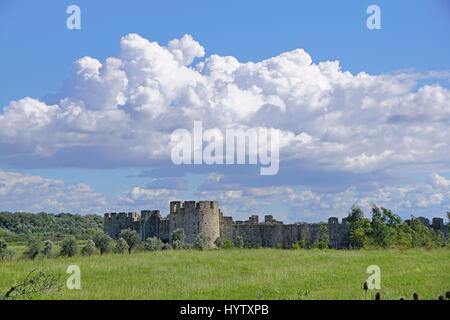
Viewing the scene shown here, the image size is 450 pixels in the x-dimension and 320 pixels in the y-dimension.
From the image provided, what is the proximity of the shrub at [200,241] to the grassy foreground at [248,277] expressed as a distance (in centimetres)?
1715

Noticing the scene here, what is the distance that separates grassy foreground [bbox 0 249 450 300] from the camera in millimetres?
13625

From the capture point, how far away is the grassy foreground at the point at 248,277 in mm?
13625

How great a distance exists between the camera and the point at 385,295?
530 inches

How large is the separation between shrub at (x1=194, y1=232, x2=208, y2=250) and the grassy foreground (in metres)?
17.1

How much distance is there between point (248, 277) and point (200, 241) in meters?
24.7

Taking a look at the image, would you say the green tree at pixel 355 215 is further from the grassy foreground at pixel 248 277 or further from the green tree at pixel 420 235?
the grassy foreground at pixel 248 277

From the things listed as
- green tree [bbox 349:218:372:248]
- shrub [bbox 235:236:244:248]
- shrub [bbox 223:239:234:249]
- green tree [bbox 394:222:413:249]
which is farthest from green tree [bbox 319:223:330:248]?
shrub [bbox 235:236:244:248]

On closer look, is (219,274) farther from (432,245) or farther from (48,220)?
(48,220)

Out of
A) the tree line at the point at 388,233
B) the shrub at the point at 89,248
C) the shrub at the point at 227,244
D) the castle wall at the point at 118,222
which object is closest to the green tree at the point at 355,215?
the tree line at the point at 388,233

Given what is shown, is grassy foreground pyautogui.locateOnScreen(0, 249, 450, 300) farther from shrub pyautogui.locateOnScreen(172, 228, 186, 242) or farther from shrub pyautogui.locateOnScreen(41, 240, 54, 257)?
shrub pyautogui.locateOnScreen(172, 228, 186, 242)

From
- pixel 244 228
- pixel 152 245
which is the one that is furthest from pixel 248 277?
pixel 244 228

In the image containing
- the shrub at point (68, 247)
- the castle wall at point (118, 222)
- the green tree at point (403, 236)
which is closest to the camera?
the shrub at point (68, 247)

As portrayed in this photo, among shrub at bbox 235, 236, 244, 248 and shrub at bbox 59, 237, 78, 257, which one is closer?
shrub at bbox 59, 237, 78, 257

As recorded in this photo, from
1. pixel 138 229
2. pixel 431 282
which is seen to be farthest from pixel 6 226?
pixel 431 282
